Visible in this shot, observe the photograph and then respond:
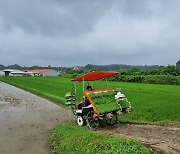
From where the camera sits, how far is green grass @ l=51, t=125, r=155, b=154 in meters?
6.67

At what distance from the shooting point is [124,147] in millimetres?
6762

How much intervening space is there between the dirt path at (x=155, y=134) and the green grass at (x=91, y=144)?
0.52 metres

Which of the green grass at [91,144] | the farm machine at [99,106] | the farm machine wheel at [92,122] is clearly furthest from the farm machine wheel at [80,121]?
the green grass at [91,144]

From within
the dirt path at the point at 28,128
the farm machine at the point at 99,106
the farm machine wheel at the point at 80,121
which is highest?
the farm machine at the point at 99,106

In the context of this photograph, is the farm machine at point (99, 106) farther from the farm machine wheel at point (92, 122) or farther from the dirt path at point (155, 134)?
the dirt path at point (155, 134)

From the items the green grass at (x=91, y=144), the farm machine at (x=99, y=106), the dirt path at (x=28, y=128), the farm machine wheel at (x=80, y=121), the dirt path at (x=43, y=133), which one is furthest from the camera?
the farm machine wheel at (x=80, y=121)

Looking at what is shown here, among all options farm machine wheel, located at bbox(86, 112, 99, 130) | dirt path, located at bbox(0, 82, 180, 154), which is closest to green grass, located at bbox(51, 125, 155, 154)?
dirt path, located at bbox(0, 82, 180, 154)

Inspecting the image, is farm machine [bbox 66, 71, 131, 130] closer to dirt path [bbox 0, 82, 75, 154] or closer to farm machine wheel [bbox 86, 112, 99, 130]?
farm machine wheel [bbox 86, 112, 99, 130]

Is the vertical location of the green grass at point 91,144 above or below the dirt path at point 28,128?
above

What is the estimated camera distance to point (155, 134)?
9000 millimetres

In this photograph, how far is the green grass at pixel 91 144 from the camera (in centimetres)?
667

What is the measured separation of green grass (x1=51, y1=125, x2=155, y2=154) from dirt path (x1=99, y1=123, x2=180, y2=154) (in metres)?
0.52

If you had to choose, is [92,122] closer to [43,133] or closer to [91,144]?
[43,133]

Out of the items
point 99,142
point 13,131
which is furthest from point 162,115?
point 13,131
